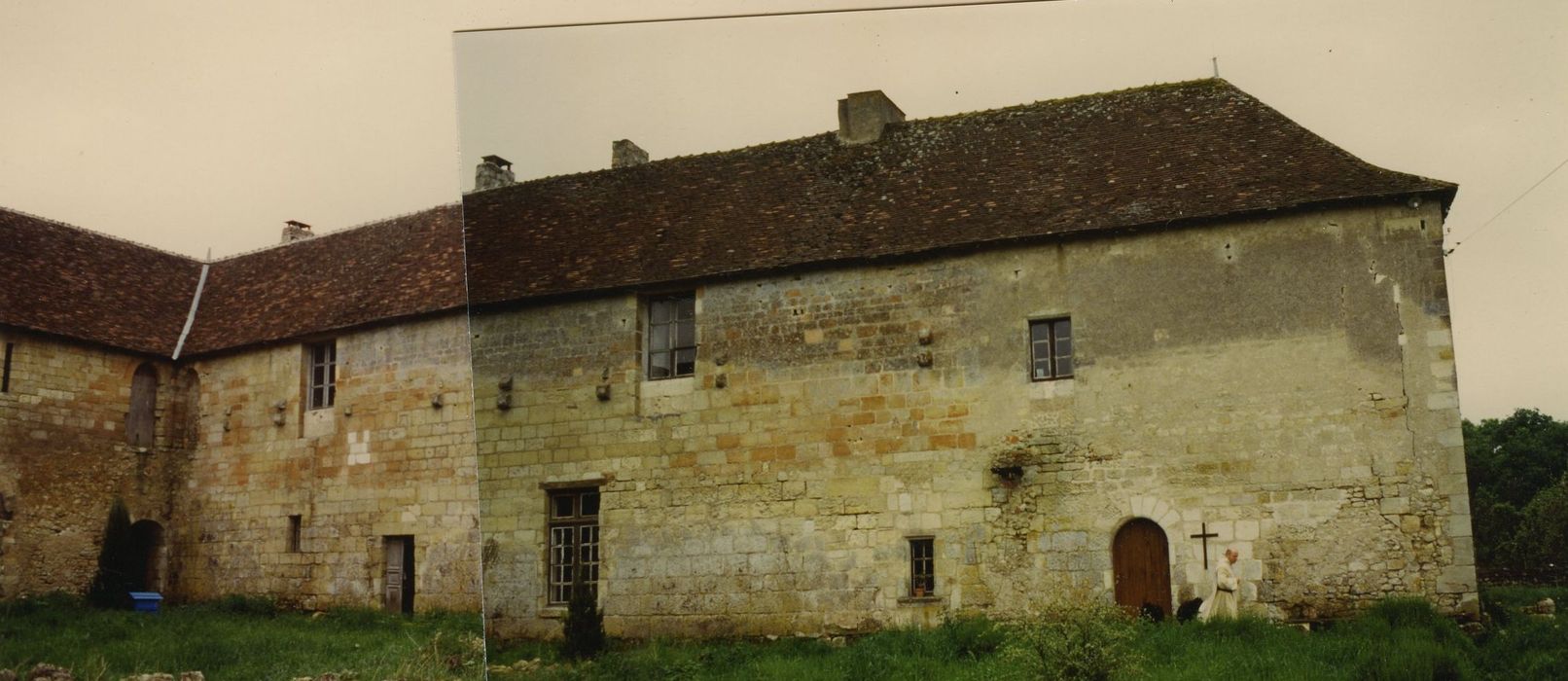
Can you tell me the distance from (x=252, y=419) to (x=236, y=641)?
7.84m

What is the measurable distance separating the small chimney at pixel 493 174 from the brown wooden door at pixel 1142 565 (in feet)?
43.3

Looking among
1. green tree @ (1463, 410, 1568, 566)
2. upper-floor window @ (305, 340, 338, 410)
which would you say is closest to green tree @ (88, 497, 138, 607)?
upper-floor window @ (305, 340, 338, 410)

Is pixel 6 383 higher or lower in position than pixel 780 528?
higher

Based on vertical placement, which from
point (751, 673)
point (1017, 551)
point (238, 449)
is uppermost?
point (238, 449)

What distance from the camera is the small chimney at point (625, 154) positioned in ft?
71.9

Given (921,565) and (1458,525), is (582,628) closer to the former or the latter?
(921,565)

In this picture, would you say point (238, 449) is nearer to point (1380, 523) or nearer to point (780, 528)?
point (780, 528)

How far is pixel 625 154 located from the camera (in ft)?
72.1

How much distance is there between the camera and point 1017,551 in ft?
51.8

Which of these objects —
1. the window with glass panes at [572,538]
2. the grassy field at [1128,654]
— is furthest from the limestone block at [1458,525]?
the window with glass panes at [572,538]

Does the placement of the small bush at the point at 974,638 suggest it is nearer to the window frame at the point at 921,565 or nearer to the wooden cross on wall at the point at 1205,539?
the window frame at the point at 921,565

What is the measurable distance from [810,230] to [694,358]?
7.95 ft

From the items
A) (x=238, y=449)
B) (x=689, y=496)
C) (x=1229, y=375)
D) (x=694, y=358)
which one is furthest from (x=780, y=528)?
(x=238, y=449)

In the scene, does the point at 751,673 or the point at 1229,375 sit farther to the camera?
the point at 1229,375
